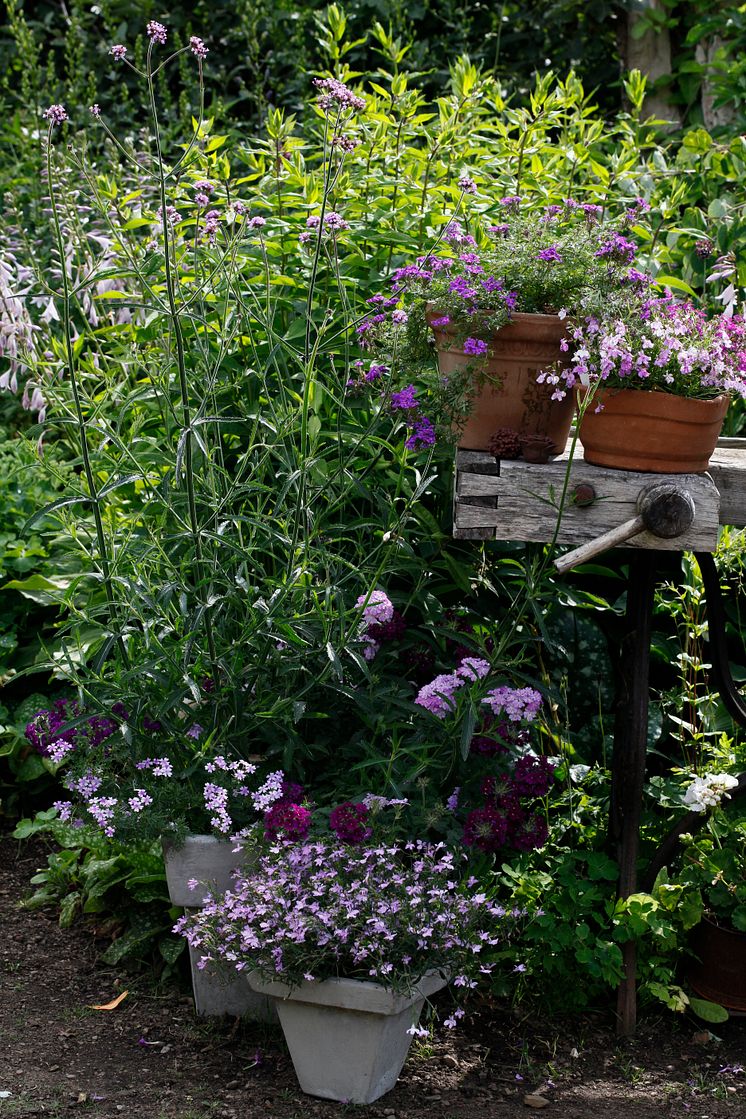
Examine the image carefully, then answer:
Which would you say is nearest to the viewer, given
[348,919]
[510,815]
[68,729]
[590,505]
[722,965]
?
[348,919]

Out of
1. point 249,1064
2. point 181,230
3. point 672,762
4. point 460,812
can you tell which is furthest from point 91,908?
point 181,230

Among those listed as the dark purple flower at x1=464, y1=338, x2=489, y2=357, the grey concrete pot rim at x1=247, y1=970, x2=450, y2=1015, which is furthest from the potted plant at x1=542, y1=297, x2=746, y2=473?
the grey concrete pot rim at x1=247, y1=970, x2=450, y2=1015

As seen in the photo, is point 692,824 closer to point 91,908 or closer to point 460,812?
point 460,812

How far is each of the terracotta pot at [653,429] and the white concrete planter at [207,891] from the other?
44.2 inches

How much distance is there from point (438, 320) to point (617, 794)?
43.4 inches

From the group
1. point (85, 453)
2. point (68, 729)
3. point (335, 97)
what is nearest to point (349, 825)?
point (68, 729)

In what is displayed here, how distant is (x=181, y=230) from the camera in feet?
10.8

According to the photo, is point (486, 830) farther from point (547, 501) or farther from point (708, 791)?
point (547, 501)

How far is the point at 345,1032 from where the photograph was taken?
233 cm

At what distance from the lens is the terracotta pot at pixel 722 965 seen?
271cm

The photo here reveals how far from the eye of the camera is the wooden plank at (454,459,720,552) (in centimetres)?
235

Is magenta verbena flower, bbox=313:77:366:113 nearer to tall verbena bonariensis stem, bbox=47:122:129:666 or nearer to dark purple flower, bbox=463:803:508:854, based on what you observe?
tall verbena bonariensis stem, bbox=47:122:129:666

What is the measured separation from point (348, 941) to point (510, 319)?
3.95ft

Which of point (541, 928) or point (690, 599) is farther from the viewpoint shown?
point (690, 599)
